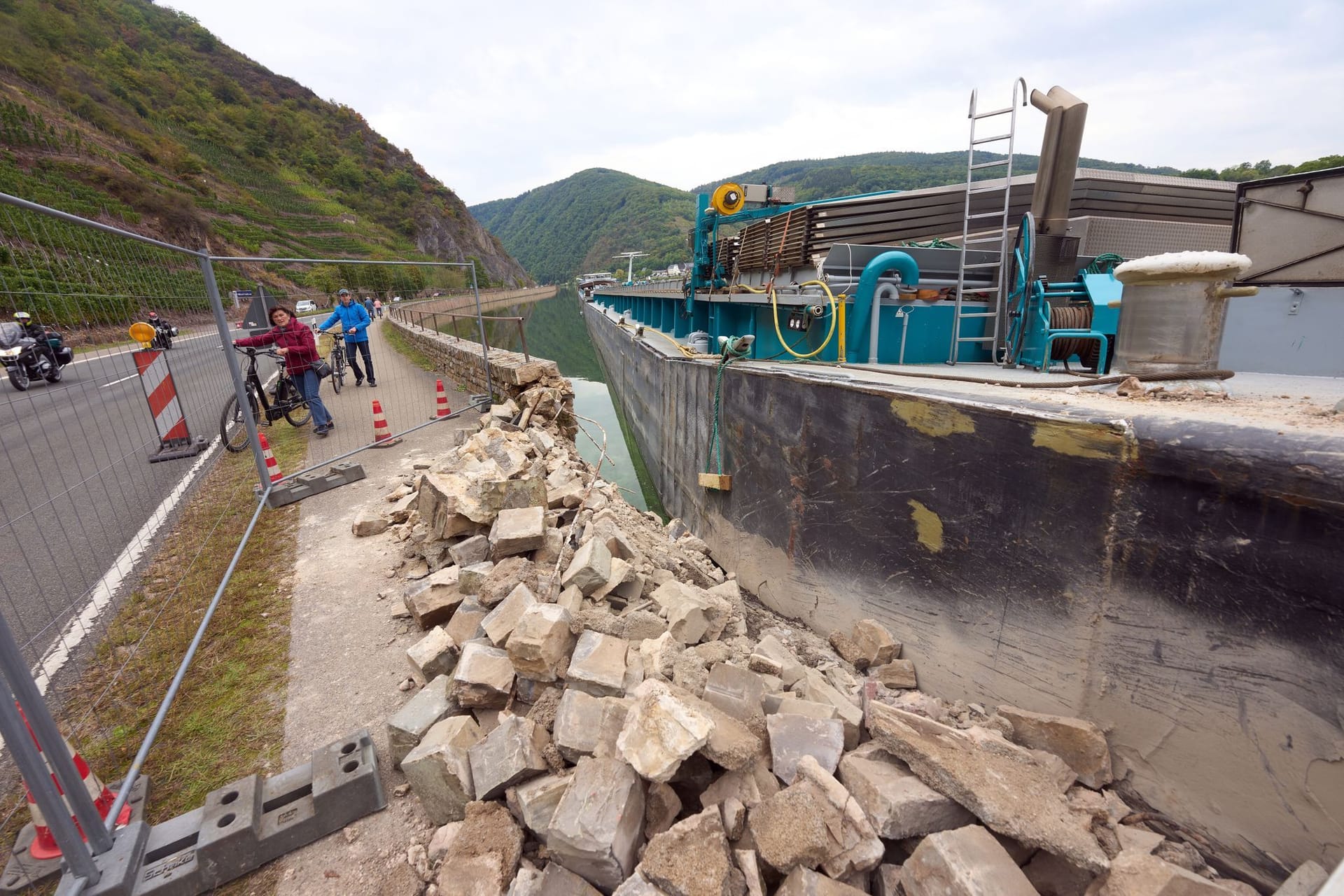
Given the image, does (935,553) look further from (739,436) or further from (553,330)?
(553,330)

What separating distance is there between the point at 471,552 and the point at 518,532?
36 cm

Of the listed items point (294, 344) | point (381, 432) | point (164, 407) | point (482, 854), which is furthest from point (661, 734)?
point (294, 344)

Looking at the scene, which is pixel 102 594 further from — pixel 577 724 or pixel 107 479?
pixel 577 724

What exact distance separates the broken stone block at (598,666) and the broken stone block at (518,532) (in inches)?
38.9

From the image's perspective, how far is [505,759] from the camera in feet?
6.91

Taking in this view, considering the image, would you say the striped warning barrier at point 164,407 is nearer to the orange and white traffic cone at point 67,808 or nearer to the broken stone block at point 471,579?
the broken stone block at point 471,579

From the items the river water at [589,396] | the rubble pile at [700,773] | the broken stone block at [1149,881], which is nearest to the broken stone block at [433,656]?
the rubble pile at [700,773]

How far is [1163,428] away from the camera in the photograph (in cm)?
227

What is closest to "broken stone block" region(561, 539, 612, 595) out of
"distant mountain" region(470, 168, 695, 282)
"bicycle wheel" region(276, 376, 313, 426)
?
"bicycle wheel" region(276, 376, 313, 426)

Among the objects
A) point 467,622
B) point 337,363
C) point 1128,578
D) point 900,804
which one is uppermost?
point 337,363

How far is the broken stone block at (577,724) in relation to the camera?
2150mm

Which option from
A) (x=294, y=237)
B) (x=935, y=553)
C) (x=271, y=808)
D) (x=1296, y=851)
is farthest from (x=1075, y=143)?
(x=294, y=237)

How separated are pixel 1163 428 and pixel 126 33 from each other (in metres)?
112

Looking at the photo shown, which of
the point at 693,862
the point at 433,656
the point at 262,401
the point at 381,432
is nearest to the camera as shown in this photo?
the point at 693,862
